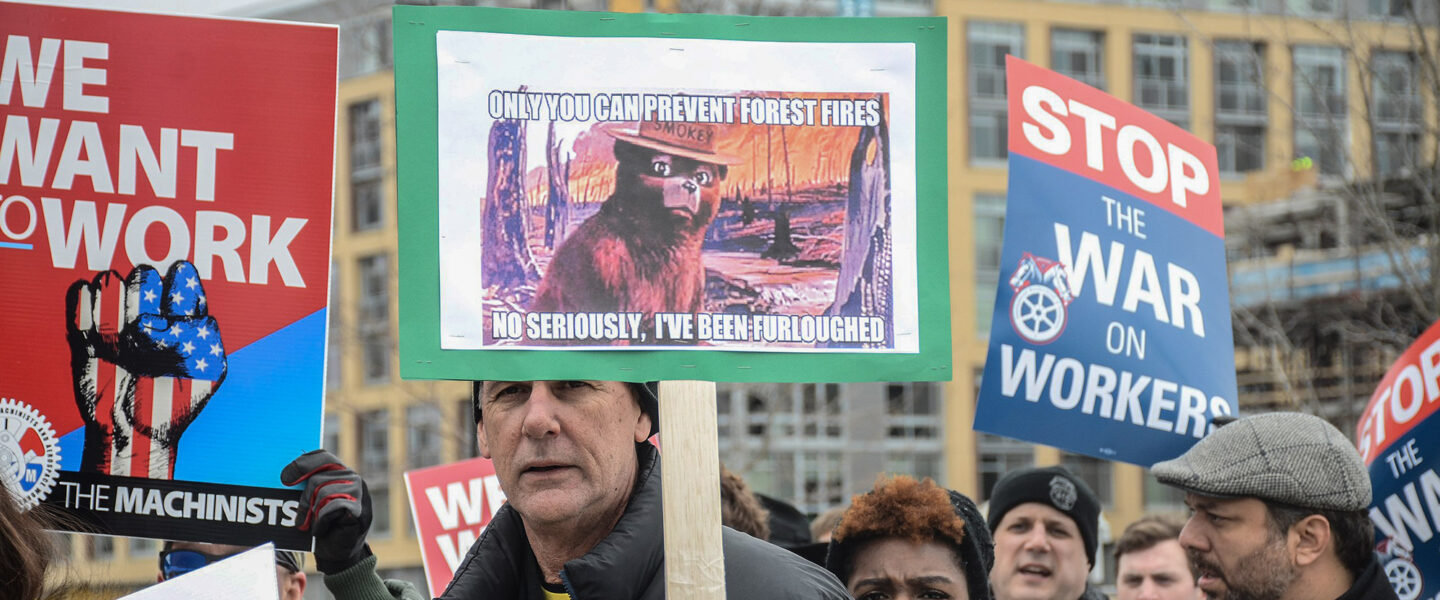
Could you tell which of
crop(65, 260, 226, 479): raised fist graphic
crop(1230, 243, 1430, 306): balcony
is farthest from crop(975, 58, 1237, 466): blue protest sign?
crop(1230, 243, 1430, 306): balcony

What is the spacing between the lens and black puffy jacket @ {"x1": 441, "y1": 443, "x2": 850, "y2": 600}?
10.2ft

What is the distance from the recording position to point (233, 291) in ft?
11.8

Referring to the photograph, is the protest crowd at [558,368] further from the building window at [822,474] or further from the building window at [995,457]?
the building window at [995,457]

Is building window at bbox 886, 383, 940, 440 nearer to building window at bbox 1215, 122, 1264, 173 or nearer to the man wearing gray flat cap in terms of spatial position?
building window at bbox 1215, 122, 1264, 173

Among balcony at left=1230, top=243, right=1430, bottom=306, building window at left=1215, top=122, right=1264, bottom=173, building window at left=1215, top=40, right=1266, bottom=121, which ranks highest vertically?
building window at left=1215, top=40, right=1266, bottom=121

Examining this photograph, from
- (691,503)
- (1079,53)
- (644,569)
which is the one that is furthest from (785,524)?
(1079,53)

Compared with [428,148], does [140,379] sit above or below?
below

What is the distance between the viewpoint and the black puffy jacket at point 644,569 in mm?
3117

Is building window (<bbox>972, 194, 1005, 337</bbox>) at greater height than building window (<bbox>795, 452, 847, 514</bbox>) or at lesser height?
greater

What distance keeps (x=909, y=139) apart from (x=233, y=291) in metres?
1.38

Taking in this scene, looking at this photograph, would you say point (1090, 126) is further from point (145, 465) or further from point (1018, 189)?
point (145, 465)

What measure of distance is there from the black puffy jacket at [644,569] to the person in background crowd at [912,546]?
3.64 ft

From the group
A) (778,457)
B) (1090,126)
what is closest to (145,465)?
(1090,126)

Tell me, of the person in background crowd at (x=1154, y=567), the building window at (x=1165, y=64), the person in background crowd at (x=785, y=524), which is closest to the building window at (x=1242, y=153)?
the building window at (x=1165, y=64)
